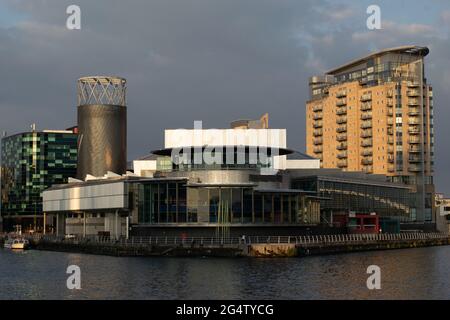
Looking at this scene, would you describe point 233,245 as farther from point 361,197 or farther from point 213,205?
point 361,197

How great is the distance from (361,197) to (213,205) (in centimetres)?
5274

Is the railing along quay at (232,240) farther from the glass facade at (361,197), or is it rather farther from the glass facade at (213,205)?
the glass facade at (361,197)

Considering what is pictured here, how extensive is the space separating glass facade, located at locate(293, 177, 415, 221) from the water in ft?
117

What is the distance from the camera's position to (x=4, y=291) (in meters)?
79.3

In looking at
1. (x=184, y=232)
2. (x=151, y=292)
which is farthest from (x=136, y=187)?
(x=151, y=292)

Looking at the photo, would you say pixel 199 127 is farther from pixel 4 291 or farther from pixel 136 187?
pixel 4 291

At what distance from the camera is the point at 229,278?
85688mm

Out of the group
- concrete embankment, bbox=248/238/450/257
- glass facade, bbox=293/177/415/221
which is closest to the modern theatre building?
glass facade, bbox=293/177/415/221

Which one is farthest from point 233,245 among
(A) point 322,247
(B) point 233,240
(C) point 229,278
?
(C) point 229,278

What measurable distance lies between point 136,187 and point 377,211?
62297 mm

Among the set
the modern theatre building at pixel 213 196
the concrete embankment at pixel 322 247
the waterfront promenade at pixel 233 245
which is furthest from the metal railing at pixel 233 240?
the modern theatre building at pixel 213 196

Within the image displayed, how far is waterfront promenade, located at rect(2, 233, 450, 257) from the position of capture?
115 meters

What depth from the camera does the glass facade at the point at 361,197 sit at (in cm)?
15375

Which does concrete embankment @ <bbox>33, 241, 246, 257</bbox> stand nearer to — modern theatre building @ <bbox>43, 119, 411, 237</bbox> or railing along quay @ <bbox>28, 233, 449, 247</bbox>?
railing along quay @ <bbox>28, 233, 449, 247</bbox>
